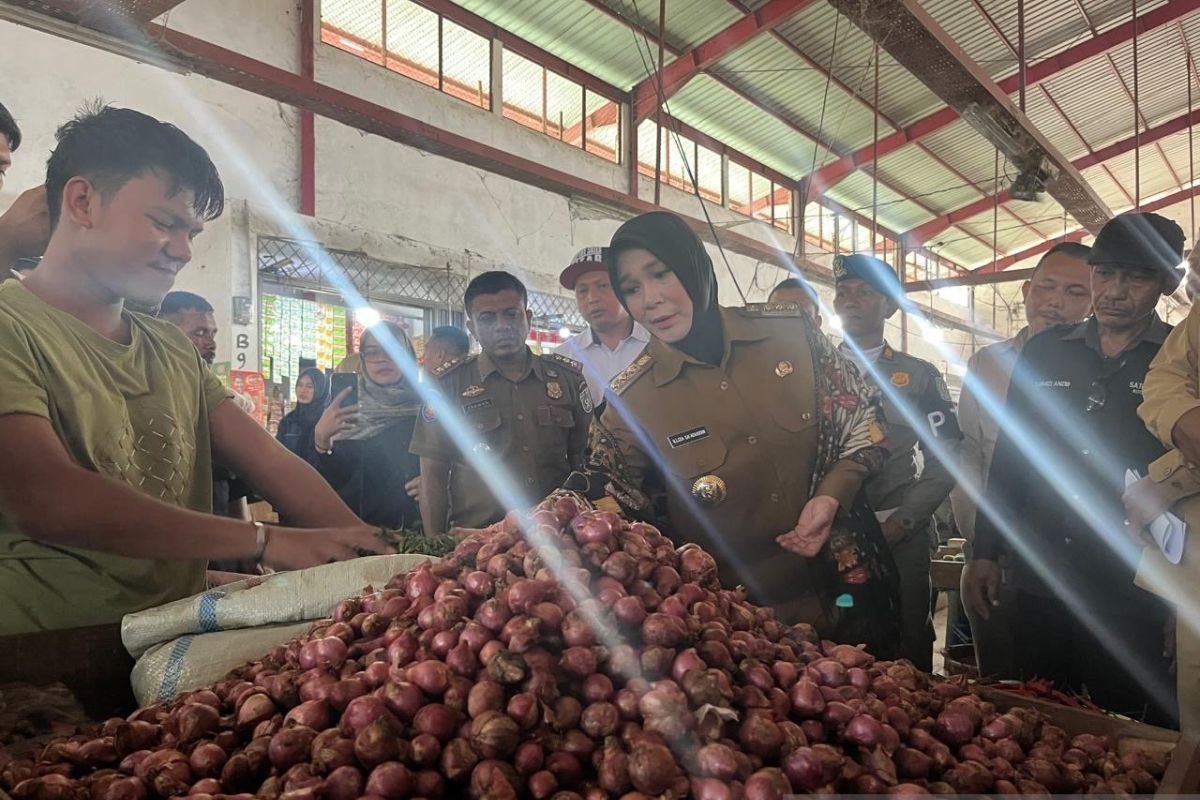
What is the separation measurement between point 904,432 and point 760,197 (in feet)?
28.8

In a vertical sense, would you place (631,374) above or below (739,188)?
below

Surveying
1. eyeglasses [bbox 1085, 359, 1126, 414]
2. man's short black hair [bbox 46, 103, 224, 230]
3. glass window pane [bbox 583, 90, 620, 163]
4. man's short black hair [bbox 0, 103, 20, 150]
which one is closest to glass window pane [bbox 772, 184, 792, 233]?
glass window pane [bbox 583, 90, 620, 163]

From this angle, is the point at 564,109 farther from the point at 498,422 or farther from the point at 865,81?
the point at 498,422

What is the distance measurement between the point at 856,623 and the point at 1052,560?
877 mm

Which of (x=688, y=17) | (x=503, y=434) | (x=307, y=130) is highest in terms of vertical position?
(x=688, y=17)

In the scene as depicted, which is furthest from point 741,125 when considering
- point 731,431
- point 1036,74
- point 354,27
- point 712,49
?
point 731,431

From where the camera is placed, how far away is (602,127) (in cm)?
834

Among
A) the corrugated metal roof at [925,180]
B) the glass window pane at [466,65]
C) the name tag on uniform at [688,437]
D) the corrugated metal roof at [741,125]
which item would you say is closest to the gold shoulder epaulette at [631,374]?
the name tag on uniform at [688,437]

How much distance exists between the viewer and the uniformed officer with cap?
263 cm

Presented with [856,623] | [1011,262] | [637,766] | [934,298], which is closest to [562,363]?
[856,623]

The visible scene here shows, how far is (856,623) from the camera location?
1790 mm

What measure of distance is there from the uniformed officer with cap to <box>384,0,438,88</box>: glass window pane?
482cm

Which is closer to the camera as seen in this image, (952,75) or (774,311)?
(774,311)

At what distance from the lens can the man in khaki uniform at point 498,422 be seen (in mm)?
2791
